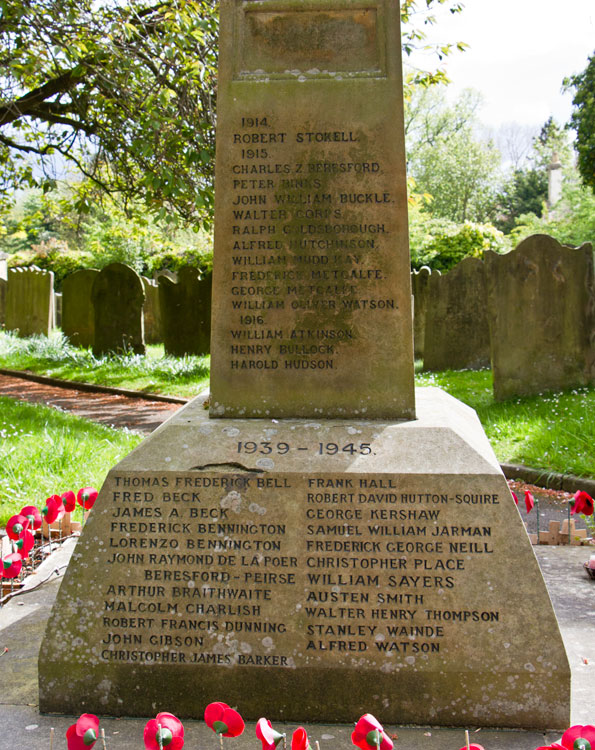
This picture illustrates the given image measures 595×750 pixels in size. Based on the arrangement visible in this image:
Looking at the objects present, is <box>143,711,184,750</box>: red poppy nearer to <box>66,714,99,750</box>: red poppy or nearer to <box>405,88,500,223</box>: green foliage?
<box>66,714,99,750</box>: red poppy

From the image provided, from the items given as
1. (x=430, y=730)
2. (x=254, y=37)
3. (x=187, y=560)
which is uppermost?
(x=254, y=37)

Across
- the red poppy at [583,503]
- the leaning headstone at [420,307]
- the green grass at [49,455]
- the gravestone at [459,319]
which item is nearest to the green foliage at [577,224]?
the leaning headstone at [420,307]

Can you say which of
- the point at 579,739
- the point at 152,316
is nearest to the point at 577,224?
the point at 152,316

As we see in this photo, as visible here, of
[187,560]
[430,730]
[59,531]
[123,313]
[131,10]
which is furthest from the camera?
[123,313]

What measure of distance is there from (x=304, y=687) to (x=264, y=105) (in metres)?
2.23

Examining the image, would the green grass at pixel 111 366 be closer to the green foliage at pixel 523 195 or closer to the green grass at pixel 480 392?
the green grass at pixel 480 392

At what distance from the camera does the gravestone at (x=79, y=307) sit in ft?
57.8

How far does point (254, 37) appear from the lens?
2.97 m

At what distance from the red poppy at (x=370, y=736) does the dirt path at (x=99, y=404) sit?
7.17 m

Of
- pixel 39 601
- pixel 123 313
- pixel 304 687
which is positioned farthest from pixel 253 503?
pixel 123 313

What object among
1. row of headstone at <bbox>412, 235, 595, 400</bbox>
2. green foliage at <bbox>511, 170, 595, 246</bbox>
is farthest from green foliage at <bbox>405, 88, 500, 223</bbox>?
row of headstone at <bbox>412, 235, 595, 400</bbox>

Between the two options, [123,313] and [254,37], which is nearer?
[254,37]

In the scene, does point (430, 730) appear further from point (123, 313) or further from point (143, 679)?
point (123, 313)

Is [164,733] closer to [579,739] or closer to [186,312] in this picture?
[579,739]
